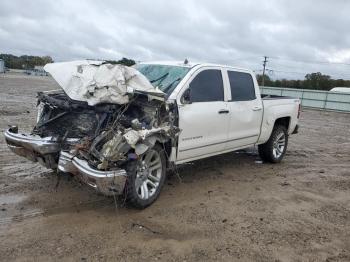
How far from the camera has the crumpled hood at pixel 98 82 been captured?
17.7ft

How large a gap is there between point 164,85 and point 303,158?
5.03m

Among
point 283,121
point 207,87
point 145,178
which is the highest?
point 207,87

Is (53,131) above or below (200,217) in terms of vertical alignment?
above

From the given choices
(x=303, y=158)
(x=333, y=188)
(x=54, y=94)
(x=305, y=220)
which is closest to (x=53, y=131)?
(x=54, y=94)

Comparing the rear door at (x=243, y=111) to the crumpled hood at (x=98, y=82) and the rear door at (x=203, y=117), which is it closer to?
the rear door at (x=203, y=117)

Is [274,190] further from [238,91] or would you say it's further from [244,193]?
[238,91]

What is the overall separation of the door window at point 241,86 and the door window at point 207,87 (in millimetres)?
380

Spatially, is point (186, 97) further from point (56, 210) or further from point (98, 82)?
point (56, 210)

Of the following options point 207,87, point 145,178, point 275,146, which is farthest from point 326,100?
point 145,178

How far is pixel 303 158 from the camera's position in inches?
394

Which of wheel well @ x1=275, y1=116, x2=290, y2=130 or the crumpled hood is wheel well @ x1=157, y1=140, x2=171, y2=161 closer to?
the crumpled hood

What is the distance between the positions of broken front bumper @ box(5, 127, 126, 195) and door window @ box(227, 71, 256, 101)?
10.4 ft

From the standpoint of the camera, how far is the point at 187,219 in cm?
539

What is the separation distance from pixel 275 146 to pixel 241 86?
2.07 metres
